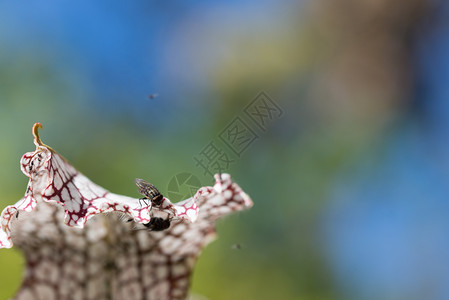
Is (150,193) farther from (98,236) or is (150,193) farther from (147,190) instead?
(98,236)

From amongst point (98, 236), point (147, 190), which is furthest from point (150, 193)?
point (98, 236)

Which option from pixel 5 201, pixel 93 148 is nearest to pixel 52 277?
pixel 5 201

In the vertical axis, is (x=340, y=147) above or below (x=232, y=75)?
below

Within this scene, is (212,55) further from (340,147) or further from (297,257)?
(297,257)

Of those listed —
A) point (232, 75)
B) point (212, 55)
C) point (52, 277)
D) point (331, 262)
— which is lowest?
point (52, 277)

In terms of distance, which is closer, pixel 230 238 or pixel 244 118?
pixel 244 118

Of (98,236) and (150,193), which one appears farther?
(98,236)

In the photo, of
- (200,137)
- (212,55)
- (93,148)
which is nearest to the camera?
(93,148)

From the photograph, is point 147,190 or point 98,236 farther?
point 98,236
